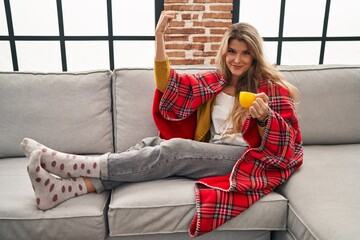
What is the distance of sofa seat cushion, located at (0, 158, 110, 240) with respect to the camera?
122cm

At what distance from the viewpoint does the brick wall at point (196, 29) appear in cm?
229

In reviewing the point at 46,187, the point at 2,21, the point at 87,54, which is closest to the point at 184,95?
the point at 46,187

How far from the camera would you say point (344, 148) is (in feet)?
5.89

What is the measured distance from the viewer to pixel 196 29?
234 cm

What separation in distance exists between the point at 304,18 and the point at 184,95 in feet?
5.51

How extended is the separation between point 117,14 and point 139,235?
1.78 metres

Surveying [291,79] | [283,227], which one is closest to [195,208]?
[283,227]

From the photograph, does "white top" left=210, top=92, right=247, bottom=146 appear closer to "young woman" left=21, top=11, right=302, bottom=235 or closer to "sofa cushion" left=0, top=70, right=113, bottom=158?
"young woman" left=21, top=11, right=302, bottom=235

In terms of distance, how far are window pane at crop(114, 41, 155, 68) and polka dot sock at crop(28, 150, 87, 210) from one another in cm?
147

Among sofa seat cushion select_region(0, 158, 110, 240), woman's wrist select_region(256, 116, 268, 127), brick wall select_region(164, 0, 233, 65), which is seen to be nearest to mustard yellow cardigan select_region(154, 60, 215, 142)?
woman's wrist select_region(256, 116, 268, 127)

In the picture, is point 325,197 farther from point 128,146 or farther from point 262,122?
point 128,146

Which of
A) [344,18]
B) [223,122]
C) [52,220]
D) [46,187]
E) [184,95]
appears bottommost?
[52,220]

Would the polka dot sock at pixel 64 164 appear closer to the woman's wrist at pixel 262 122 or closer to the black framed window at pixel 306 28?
the woman's wrist at pixel 262 122

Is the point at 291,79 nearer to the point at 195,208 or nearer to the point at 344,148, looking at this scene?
the point at 344,148
